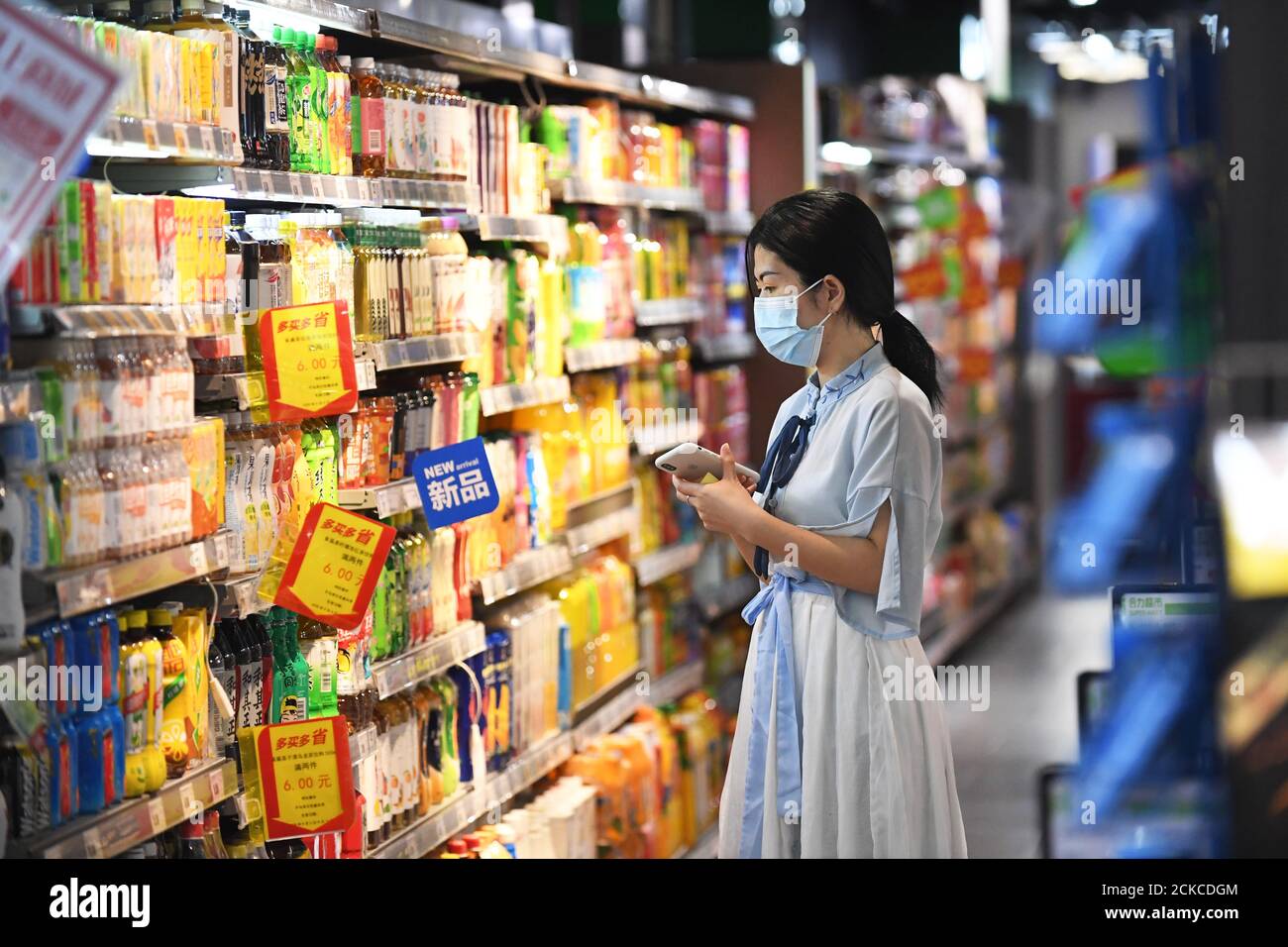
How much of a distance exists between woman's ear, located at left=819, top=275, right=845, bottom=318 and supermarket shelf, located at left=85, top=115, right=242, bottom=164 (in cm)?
117

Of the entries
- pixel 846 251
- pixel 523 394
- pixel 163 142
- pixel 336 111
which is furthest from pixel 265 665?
pixel 846 251

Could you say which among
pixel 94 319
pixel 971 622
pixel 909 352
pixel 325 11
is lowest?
pixel 971 622

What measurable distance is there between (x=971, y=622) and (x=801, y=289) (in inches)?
276

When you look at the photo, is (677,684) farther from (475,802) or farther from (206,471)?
(206,471)

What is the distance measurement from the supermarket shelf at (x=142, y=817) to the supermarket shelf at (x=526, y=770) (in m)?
1.22

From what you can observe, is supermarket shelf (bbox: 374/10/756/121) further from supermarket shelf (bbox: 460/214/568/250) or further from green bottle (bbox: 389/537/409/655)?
green bottle (bbox: 389/537/409/655)

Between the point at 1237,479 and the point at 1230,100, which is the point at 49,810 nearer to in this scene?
the point at 1237,479

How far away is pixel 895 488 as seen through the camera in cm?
305

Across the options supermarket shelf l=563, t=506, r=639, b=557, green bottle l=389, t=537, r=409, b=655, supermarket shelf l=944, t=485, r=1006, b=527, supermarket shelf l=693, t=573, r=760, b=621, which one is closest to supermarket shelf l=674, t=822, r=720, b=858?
supermarket shelf l=693, t=573, r=760, b=621

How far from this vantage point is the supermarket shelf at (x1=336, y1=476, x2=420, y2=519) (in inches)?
146

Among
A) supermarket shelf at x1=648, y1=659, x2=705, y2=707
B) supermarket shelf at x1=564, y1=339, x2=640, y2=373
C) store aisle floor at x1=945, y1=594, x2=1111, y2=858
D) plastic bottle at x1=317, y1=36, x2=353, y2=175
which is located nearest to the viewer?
plastic bottle at x1=317, y1=36, x2=353, y2=175

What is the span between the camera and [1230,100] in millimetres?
3410
